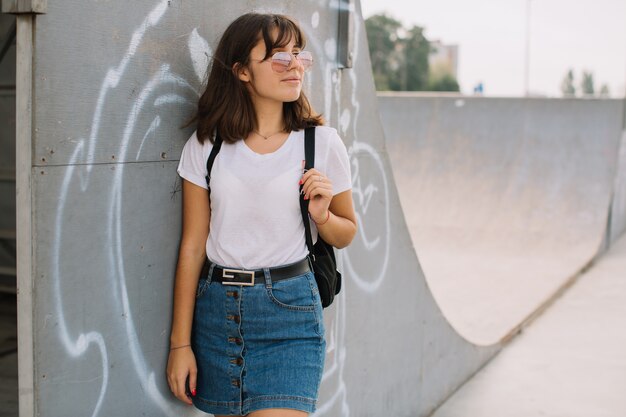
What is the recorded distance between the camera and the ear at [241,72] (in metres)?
2.40

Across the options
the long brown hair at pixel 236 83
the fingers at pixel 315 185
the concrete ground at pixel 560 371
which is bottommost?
the concrete ground at pixel 560 371

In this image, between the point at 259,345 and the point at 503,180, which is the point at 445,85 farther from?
the point at 259,345

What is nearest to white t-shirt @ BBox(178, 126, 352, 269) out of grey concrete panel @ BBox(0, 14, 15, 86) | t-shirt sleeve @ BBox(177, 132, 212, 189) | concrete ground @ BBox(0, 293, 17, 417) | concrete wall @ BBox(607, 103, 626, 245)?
t-shirt sleeve @ BBox(177, 132, 212, 189)

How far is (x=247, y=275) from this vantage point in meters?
2.30

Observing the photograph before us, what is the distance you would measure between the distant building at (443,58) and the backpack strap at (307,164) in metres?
43.7

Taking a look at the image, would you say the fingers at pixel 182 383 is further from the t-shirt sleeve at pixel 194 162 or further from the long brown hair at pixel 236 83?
the long brown hair at pixel 236 83

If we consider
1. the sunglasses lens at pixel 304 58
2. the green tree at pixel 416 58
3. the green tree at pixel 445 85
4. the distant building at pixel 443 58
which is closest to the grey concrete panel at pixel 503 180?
the sunglasses lens at pixel 304 58

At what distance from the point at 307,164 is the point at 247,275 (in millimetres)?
373

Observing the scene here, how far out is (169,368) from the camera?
2.45 metres

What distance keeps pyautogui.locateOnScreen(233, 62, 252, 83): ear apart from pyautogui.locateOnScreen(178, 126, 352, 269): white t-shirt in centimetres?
20

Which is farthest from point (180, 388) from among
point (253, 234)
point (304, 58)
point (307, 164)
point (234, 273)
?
point (304, 58)

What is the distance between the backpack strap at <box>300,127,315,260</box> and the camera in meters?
2.36

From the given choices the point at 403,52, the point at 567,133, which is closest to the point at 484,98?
the point at 567,133

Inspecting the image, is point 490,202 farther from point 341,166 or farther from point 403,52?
point 403,52
